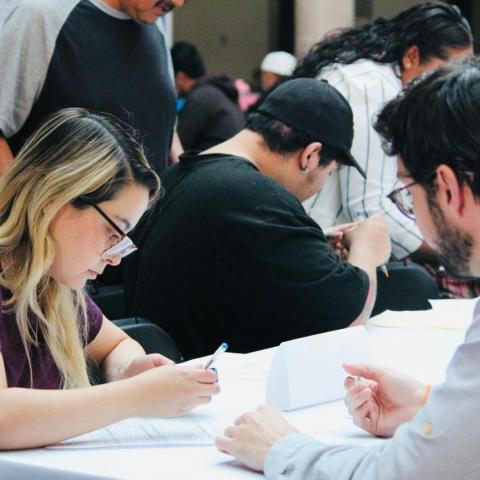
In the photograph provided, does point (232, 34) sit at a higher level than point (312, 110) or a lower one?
lower

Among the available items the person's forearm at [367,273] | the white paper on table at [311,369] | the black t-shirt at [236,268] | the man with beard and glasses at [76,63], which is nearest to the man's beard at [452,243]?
the white paper on table at [311,369]

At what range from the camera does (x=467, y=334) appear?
5.30 ft

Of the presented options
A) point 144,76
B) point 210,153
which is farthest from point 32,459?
point 144,76

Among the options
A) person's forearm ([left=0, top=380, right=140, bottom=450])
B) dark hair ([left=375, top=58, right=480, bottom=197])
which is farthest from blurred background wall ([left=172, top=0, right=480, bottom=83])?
dark hair ([left=375, top=58, right=480, bottom=197])

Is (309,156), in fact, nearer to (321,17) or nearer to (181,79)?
(181,79)

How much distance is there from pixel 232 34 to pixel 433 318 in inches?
297

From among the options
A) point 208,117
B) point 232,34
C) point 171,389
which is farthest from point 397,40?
point 232,34

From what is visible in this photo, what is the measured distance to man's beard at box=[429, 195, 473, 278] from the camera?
1672 mm

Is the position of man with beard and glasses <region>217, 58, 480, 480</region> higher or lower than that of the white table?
higher

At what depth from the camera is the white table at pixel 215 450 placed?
1.79m

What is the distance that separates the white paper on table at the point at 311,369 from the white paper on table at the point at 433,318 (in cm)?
78

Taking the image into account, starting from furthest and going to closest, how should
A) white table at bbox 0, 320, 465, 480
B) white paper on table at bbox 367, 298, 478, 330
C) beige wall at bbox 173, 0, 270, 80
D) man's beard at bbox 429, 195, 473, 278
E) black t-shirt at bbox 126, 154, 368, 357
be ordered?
beige wall at bbox 173, 0, 270, 80 < white paper on table at bbox 367, 298, 478, 330 < black t-shirt at bbox 126, 154, 368, 357 < white table at bbox 0, 320, 465, 480 < man's beard at bbox 429, 195, 473, 278

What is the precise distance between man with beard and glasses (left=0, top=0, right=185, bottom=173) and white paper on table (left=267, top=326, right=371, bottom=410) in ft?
4.17

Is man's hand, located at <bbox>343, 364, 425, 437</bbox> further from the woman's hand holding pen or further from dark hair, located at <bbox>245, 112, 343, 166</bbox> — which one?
dark hair, located at <bbox>245, 112, 343, 166</bbox>
